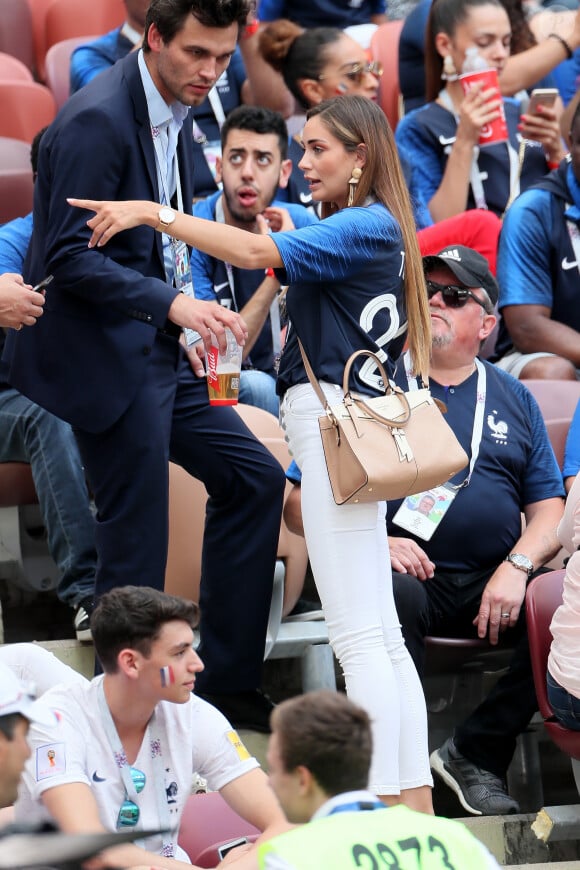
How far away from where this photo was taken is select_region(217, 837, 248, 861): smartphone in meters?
3.18

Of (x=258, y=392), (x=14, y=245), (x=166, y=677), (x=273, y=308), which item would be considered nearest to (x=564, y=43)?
(x=273, y=308)

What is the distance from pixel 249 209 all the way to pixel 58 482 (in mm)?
1378

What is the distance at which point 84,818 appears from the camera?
2918 mm

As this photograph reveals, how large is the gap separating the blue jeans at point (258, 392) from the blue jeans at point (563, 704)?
1594 millimetres

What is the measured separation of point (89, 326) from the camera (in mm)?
3744

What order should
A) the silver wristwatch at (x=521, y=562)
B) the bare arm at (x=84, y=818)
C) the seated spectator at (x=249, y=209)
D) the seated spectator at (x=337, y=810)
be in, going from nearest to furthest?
the seated spectator at (x=337, y=810) → the bare arm at (x=84, y=818) → the silver wristwatch at (x=521, y=562) → the seated spectator at (x=249, y=209)

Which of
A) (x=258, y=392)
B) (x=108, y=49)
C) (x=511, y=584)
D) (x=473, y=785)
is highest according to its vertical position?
(x=108, y=49)

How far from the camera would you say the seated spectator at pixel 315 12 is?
7.29 m

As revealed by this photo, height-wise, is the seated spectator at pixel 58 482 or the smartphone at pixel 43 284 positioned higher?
the smartphone at pixel 43 284

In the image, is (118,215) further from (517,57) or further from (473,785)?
(517,57)

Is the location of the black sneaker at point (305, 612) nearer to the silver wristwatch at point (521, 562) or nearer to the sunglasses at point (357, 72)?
the silver wristwatch at point (521, 562)

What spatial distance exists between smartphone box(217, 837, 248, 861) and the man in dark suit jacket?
897 millimetres

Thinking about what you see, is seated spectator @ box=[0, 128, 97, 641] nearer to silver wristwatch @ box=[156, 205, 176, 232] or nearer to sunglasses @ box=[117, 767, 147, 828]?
sunglasses @ box=[117, 767, 147, 828]

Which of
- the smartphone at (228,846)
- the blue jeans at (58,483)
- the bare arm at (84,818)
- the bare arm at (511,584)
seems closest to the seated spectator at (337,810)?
the bare arm at (84,818)
